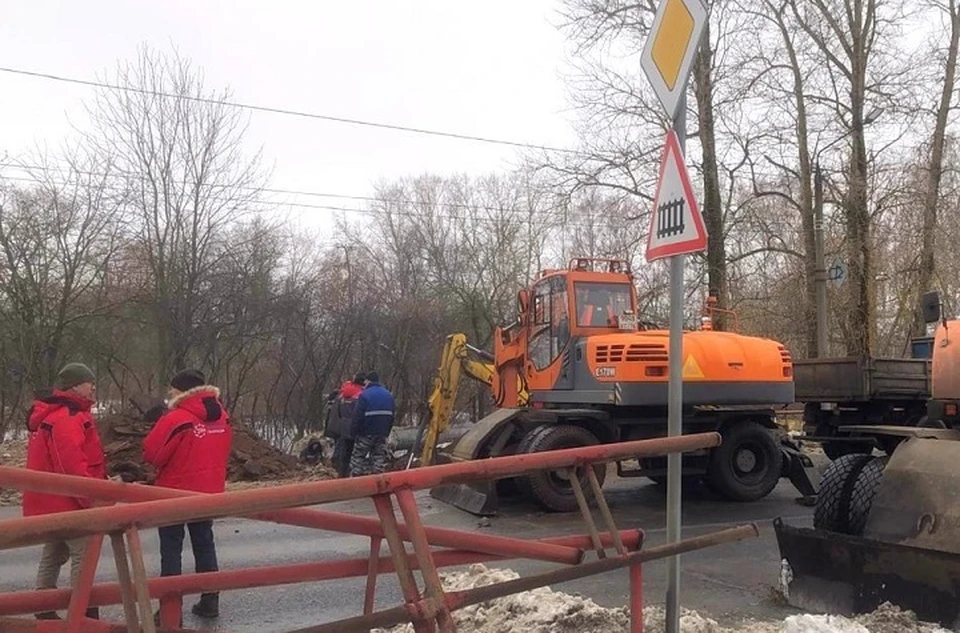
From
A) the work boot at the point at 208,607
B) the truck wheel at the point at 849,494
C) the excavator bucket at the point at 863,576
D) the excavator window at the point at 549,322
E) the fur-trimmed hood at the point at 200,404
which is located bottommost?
the work boot at the point at 208,607

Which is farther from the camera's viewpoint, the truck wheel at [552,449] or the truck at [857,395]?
the truck at [857,395]

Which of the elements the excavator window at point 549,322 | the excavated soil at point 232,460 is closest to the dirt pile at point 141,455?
the excavated soil at point 232,460

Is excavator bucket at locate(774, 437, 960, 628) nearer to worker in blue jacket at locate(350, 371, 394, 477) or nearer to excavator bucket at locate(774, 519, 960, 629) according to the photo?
excavator bucket at locate(774, 519, 960, 629)

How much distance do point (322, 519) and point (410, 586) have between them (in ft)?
2.49

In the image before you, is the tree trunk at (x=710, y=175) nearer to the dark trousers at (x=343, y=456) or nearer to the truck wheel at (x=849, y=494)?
the dark trousers at (x=343, y=456)

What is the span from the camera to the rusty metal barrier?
2785mm

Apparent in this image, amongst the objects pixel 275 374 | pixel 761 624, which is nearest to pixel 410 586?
pixel 761 624

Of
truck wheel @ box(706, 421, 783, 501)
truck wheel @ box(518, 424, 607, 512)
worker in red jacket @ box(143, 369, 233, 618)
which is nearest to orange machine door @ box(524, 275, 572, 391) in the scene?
truck wheel @ box(518, 424, 607, 512)

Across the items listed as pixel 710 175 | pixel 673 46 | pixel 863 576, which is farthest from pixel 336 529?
pixel 710 175

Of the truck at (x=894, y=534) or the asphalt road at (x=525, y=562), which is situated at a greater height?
the truck at (x=894, y=534)

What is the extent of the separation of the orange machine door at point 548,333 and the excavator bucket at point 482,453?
2.43 ft

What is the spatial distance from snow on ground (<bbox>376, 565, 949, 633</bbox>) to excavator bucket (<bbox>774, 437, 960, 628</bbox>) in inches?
5.9

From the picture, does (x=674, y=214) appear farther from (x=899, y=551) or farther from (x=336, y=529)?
(x=899, y=551)

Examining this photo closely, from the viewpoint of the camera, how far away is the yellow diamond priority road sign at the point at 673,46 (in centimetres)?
441
